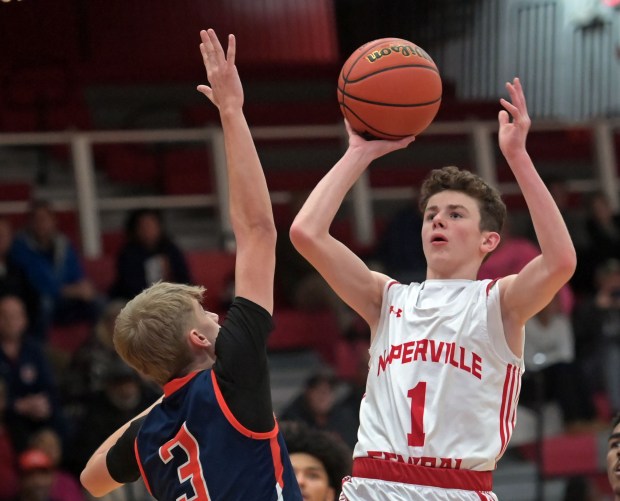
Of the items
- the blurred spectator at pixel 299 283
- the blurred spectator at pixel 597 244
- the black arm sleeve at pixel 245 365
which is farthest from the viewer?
the blurred spectator at pixel 597 244

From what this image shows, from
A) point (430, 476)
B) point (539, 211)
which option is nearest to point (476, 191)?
point (539, 211)

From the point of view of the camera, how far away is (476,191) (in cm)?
439

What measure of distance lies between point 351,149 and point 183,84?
864cm

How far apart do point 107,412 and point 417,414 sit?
470cm

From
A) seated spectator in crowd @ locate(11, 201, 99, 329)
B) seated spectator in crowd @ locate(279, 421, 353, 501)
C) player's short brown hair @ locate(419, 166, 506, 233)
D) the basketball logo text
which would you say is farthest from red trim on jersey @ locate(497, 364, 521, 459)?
seated spectator in crowd @ locate(11, 201, 99, 329)

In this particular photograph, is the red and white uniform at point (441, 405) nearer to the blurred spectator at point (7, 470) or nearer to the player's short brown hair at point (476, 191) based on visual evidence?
the player's short brown hair at point (476, 191)

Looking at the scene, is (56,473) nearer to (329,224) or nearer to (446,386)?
(329,224)

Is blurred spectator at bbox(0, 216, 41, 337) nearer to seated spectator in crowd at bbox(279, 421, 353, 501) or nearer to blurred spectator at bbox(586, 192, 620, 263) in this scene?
seated spectator in crowd at bbox(279, 421, 353, 501)

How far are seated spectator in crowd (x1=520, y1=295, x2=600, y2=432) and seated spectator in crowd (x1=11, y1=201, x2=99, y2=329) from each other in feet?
11.2

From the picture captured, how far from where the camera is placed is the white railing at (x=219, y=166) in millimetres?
10922

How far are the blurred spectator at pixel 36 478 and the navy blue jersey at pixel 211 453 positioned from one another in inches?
184

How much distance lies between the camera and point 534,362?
396 inches

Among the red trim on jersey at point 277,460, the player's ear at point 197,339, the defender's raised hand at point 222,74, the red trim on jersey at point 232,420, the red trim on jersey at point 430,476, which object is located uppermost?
the defender's raised hand at point 222,74

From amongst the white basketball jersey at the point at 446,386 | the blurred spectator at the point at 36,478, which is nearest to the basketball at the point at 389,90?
the white basketball jersey at the point at 446,386
